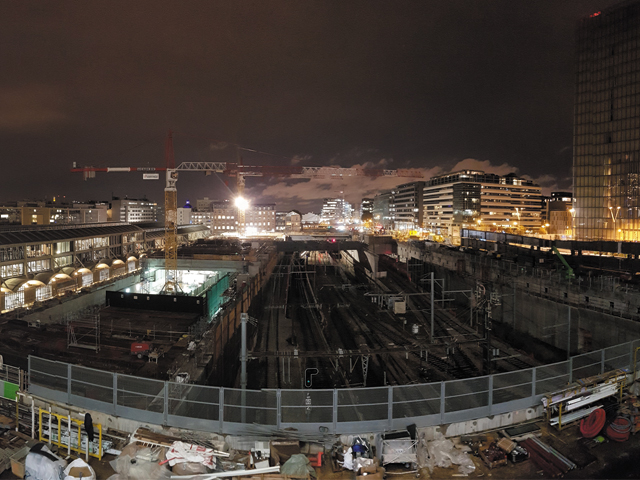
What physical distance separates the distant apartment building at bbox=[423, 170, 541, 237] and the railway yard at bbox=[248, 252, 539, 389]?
77321 mm

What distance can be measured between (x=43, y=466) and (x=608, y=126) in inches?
2656

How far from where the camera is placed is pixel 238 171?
276 ft

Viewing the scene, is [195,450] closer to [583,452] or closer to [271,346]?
[583,452]

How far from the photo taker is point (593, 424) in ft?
29.6

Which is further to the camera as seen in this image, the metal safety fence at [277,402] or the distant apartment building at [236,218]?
the distant apartment building at [236,218]

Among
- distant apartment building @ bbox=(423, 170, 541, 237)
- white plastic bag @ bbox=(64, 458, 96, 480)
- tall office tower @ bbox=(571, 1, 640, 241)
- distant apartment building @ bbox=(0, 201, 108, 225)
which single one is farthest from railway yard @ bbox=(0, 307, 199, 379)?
distant apartment building @ bbox=(423, 170, 541, 237)

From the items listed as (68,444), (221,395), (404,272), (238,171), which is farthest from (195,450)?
(238,171)

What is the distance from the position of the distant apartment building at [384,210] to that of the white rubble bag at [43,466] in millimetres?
142787

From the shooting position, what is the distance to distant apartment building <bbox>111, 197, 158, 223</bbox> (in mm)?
136500

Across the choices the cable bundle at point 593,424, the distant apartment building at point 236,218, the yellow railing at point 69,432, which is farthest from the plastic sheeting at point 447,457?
the distant apartment building at point 236,218

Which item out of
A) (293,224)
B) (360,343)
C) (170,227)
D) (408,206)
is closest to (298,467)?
(360,343)

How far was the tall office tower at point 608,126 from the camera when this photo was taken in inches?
1900

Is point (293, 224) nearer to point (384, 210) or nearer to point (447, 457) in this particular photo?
point (384, 210)

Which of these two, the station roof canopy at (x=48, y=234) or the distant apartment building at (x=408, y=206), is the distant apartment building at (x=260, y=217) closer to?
the distant apartment building at (x=408, y=206)
